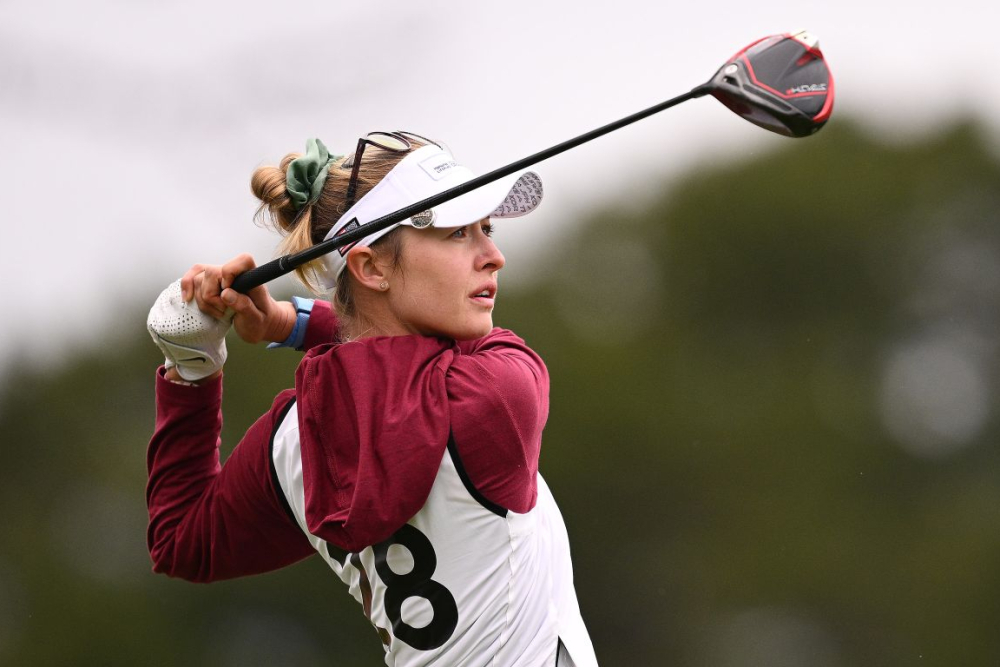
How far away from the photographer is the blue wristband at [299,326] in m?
4.39

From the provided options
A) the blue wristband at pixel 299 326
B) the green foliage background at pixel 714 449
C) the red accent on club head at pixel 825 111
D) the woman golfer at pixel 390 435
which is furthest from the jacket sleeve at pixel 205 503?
the green foliage background at pixel 714 449

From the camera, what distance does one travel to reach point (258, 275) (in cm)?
388

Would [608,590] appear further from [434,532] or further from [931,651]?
[434,532]

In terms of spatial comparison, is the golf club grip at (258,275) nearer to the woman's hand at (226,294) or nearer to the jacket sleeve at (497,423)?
the woman's hand at (226,294)

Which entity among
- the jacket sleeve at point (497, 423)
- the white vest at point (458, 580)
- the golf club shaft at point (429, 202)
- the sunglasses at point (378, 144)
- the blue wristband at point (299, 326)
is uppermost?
the sunglasses at point (378, 144)

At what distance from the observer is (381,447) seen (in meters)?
3.59

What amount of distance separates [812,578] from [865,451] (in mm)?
2491

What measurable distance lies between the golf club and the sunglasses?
0.16 m

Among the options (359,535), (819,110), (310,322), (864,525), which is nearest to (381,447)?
(359,535)

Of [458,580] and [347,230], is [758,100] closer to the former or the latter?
[347,230]

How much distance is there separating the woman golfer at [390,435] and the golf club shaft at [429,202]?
0.06 meters

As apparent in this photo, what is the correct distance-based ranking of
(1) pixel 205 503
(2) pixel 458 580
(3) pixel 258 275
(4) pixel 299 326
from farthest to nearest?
(4) pixel 299 326, (1) pixel 205 503, (3) pixel 258 275, (2) pixel 458 580

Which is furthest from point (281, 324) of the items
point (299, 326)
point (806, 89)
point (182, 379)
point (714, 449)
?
point (714, 449)

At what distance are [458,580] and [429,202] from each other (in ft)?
2.83
